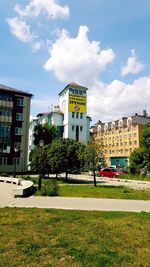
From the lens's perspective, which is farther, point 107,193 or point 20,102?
point 20,102

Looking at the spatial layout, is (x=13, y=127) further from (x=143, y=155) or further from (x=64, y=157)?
(x=143, y=155)

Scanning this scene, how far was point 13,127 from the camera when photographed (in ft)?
168

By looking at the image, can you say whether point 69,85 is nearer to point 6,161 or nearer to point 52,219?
point 6,161

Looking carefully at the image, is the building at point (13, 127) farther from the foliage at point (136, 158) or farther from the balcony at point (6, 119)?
the foliage at point (136, 158)

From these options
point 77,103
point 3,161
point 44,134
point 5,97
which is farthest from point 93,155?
point 77,103

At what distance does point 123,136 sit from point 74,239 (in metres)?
86.7

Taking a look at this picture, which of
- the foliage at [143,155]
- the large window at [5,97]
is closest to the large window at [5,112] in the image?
the large window at [5,97]

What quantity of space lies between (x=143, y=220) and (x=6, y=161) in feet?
141

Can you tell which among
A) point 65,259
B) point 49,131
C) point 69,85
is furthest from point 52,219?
point 69,85

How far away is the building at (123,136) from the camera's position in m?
86.1

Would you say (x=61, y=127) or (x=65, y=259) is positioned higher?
(x=61, y=127)

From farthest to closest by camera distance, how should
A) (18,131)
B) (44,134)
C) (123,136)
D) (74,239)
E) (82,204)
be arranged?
(123,136) → (44,134) → (18,131) → (82,204) → (74,239)

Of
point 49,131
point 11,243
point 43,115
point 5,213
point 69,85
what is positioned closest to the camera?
point 11,243

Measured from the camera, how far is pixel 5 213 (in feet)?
33.1
